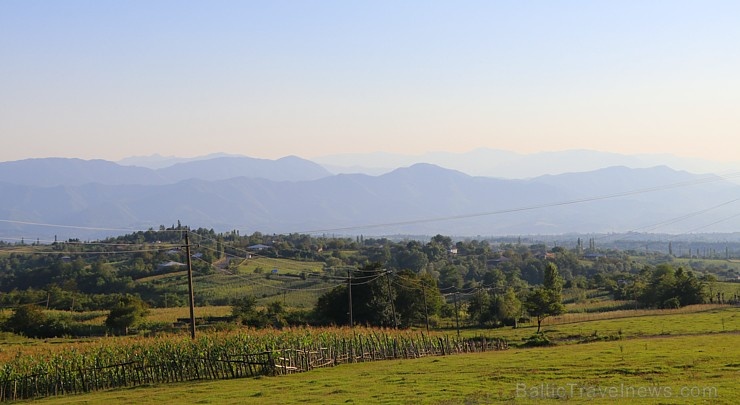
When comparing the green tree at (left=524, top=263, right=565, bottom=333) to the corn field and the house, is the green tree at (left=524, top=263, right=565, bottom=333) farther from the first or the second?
the house

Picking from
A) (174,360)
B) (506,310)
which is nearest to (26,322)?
(174,360)

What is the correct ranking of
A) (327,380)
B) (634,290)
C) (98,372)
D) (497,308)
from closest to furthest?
(327,380)
(98,372)
(497,308)
(634,290)

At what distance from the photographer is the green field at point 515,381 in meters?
25.8

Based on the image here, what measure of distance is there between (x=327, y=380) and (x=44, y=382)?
45.3ft

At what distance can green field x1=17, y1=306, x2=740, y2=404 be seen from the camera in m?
25.8

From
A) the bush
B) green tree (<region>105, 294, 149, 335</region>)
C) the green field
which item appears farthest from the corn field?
green tree (<region>105, 294, 149, 335</region>)

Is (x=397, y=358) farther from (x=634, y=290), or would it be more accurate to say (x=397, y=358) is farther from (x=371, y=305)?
(x=634, y=290)

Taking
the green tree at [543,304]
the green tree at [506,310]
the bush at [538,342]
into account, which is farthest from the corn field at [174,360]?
the green tree at [506,310]

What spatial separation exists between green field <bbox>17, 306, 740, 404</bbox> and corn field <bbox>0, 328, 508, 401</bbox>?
1541 mm

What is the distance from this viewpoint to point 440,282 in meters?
127

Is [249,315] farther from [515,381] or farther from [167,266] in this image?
[167,266]

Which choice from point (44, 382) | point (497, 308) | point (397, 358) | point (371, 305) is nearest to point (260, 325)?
point (371, 305)

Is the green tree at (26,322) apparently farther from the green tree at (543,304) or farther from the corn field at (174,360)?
the green tree at (543,304)

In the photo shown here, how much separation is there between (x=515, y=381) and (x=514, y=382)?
0.25 m
